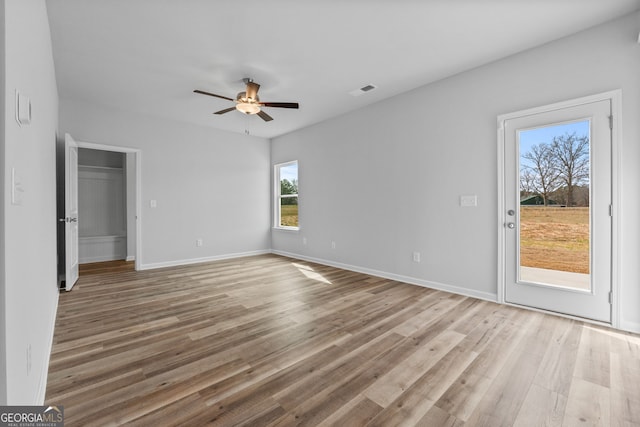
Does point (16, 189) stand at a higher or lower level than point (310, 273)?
higher

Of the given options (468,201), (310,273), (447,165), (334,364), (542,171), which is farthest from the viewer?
(310,273)

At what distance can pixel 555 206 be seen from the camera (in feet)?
9.46

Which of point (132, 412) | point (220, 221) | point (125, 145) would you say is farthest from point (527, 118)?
point (125, 145)

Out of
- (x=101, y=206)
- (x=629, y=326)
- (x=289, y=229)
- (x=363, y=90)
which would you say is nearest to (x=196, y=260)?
(x=289, y=229)

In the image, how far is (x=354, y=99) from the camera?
14.2 feet

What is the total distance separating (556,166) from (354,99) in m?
2.70

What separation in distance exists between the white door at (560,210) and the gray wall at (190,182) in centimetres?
491

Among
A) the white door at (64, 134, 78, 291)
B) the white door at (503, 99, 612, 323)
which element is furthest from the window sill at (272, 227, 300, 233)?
the white door at (503, 99, 612, 323)

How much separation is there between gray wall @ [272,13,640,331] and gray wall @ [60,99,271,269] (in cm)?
157

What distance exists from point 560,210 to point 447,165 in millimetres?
1256

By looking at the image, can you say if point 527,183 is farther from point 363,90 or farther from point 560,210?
point 363,90

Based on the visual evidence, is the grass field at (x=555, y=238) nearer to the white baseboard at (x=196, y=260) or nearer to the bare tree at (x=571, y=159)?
the bare tree at (x=571, y=159)

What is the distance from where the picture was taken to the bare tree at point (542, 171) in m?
2.91

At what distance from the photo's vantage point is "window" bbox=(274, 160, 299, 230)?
6.27 metres
